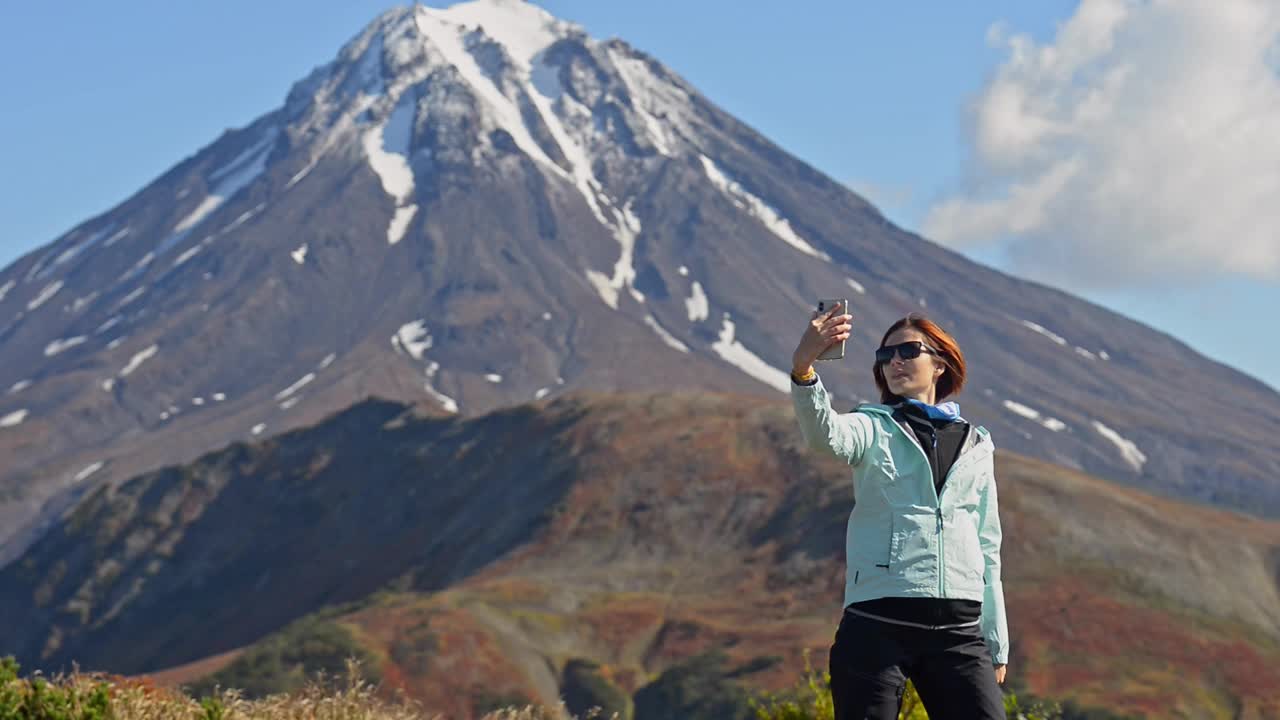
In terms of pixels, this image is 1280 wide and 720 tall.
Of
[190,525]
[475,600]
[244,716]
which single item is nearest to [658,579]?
[475,600]

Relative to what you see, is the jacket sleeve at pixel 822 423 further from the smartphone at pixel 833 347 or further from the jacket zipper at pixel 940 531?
the jacket zipper at pixel 940 531

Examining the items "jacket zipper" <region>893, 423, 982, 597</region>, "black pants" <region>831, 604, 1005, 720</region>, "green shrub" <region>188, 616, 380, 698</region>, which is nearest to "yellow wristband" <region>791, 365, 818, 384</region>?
"jacket zipper" <region>893, 423, 982, 597</region>

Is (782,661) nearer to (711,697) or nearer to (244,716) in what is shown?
(711,697)

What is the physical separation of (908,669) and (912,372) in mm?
1329

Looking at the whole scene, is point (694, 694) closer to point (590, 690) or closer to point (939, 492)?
point (590, 690)

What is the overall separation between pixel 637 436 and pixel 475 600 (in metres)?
26.7

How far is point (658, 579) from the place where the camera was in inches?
3558

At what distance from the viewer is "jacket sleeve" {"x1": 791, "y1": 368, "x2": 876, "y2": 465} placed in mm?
6953

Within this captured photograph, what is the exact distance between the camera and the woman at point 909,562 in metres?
7.07

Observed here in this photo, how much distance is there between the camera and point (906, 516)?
7199 millimetres

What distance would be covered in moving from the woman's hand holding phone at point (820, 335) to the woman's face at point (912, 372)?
44 cm

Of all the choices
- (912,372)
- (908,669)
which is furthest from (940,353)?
(908,669)

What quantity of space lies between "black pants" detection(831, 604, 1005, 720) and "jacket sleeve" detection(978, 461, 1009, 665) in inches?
7.1

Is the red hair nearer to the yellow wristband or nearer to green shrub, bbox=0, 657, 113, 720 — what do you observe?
the yellow wristband
